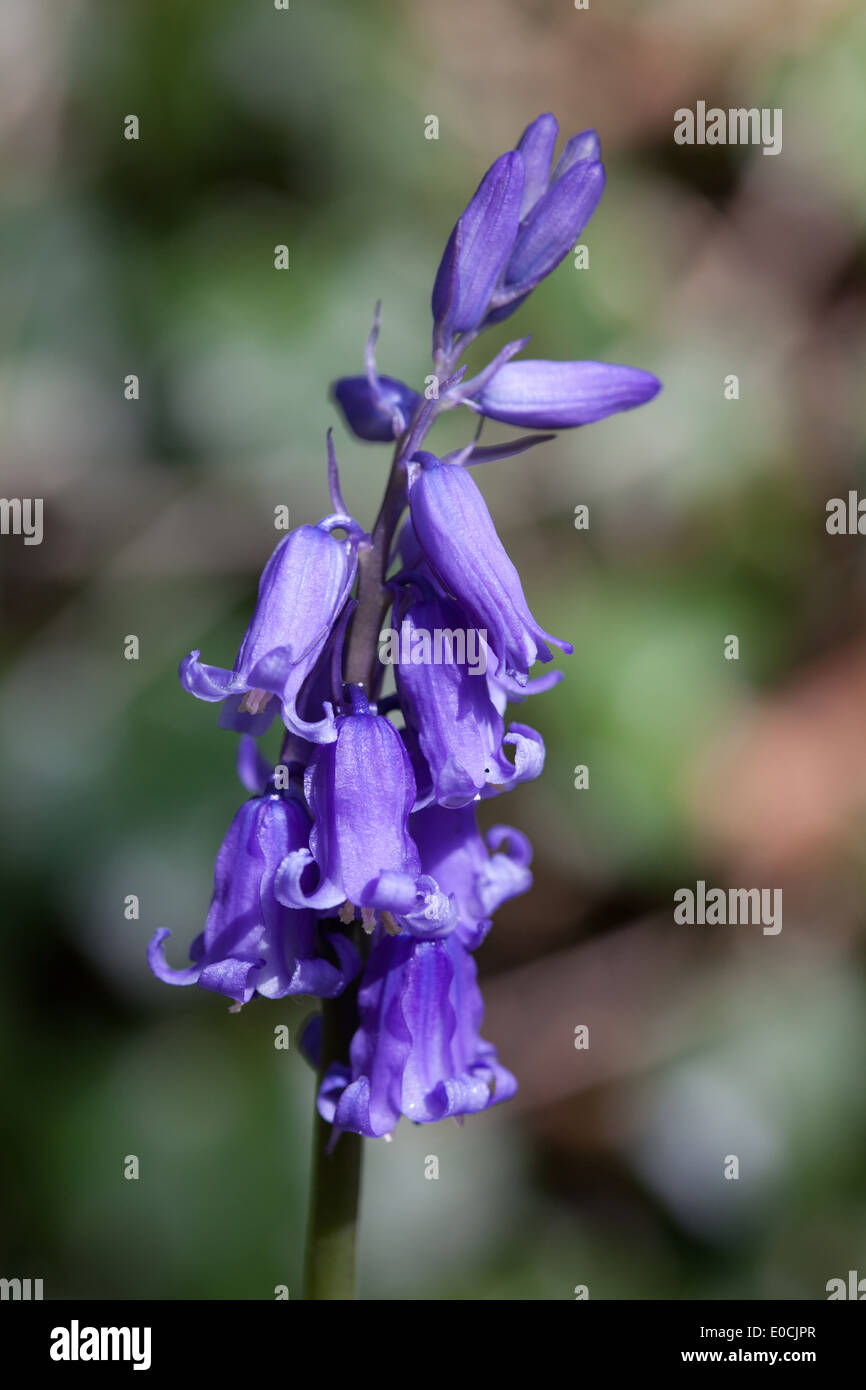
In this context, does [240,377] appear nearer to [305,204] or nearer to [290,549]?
[305,204]

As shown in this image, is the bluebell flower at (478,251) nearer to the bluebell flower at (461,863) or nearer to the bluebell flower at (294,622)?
the bluebell flower at (294,622)

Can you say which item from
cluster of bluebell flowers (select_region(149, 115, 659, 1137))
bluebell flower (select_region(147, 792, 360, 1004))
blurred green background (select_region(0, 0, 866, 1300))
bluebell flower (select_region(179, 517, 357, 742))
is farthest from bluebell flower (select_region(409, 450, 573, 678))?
blurred green background (select_region(0, 0, 866, 1300))

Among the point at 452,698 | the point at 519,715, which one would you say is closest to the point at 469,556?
the point at 452,698

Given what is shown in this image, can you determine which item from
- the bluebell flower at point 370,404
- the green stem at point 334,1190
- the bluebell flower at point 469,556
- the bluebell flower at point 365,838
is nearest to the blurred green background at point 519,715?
the green stem at point 334,1190

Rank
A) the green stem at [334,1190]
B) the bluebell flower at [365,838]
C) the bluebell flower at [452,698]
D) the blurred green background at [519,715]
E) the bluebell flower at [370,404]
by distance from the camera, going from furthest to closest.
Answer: the blurred green background at [519,715] → the bluebell flower at [370,404] → the green stem at [334,1190] → the bluebell flower at [452,698] → the bluebell flower at [365,838]

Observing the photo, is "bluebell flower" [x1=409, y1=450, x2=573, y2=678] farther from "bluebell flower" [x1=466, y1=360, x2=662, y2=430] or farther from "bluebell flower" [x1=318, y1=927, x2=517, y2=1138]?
"bluebell flower" [x1=318, y1=927, x2=517, y2=1138]

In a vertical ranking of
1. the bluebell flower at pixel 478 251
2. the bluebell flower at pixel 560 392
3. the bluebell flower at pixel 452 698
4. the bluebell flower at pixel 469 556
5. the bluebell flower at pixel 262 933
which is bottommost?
the bluebell flower at pixel 262 933

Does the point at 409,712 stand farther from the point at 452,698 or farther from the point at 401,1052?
the point at 401,1052
